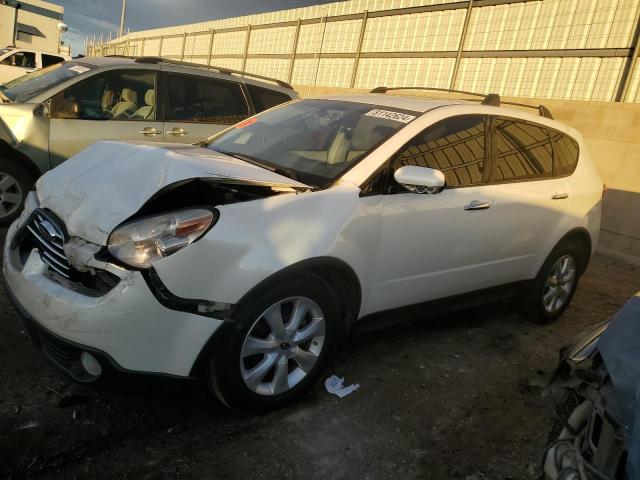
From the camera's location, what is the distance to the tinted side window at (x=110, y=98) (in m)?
5.29

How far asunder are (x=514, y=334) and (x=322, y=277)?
225 cm

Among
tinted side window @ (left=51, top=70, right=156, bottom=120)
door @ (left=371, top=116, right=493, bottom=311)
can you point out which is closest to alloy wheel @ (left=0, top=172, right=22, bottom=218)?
tinted side window @ (left=51, top=70, right=156, bottom=120)

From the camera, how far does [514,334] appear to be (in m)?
4.25

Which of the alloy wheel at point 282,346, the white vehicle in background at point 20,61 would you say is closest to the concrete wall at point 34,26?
the white vehicle in background at point 20,61

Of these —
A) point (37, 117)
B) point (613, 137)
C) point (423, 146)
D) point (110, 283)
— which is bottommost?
point (110, 283)

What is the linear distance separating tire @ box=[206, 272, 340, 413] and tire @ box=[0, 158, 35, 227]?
3.66m

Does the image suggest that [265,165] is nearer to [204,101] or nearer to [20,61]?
[204,101]

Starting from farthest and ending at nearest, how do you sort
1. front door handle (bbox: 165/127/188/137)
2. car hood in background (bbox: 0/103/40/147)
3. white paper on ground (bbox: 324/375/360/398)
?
1. front door handle (bbox: 165/127/188/137)
2. car hood in background (bbox: 0/103/40/147)
3. white paper on ground (bbox: 324/375/360/398)

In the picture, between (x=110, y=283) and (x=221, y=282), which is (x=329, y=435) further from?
(x=110, y=283)

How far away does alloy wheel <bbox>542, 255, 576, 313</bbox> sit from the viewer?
4397mm

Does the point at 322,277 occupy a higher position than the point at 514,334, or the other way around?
the point at 322,277

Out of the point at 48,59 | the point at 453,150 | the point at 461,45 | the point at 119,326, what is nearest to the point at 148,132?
the point at 453,150

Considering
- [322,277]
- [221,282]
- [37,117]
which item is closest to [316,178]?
[322,277]

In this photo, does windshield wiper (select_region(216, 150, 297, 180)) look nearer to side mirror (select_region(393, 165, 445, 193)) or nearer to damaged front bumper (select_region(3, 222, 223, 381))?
side mirror (select_region(393, 165, 445, 193))
